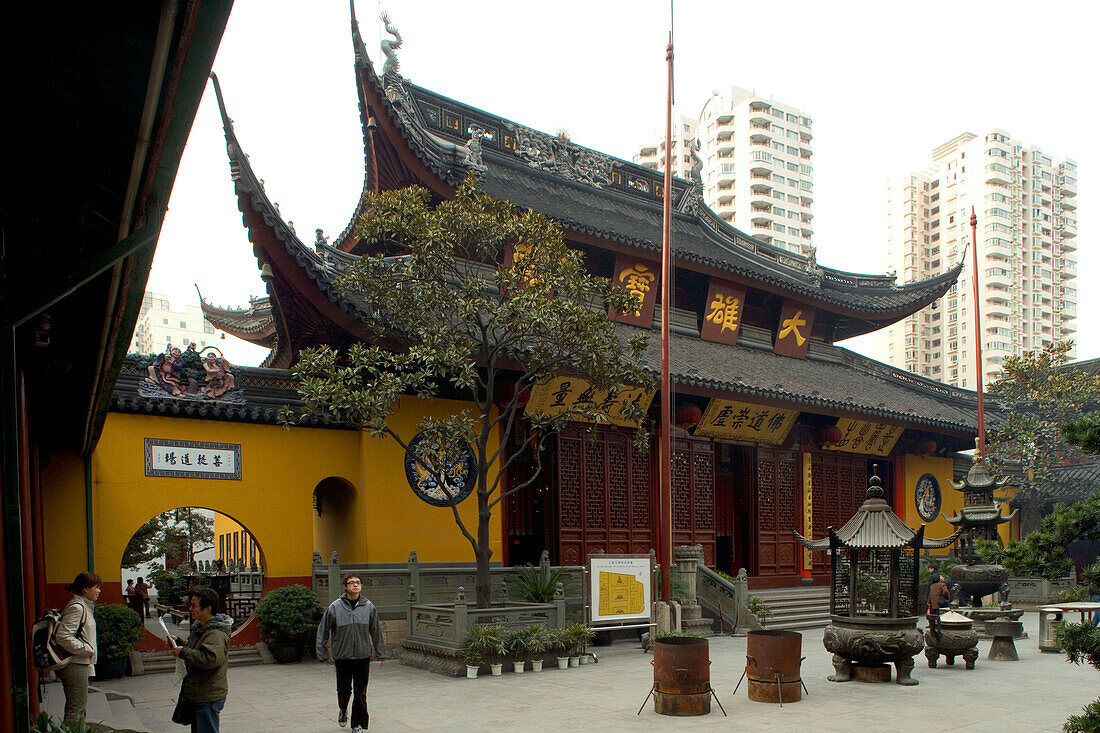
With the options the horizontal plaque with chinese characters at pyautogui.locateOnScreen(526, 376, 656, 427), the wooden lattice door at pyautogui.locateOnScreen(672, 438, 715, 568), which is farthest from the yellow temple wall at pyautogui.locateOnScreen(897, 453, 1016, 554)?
the horizontal plaque with chinese characters at pyautogui.locateOnScreen(526, 376, 656, 427)

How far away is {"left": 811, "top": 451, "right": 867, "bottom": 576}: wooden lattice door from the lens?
1906 centimetres

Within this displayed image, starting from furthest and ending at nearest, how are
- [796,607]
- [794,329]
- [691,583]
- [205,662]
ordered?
[794,329] < [796,607] < [691,583] < [205,662]

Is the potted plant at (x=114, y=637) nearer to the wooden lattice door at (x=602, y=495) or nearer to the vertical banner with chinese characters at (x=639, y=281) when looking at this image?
the wooden lattice door at (x=602, y=495)

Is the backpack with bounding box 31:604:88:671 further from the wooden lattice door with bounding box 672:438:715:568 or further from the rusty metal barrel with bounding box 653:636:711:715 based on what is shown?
the wooden lattice door with bounding box 672:438:715:568

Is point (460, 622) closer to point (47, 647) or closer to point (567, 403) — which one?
point (567, 403)

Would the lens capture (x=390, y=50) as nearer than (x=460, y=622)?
No

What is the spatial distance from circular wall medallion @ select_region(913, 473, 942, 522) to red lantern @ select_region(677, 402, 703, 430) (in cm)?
798

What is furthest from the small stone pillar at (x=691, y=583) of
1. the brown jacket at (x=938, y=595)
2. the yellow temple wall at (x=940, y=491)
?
the yellow temple wall at (x=940, y=491)

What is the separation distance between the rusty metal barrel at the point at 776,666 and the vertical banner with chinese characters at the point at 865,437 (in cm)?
1060

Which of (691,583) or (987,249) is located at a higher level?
(987,249)

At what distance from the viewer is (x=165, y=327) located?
267 ft

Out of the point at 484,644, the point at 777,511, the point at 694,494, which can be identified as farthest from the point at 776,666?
the point at 777,511

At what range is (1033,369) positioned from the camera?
22.1 metres

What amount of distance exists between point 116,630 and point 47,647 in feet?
16.9
